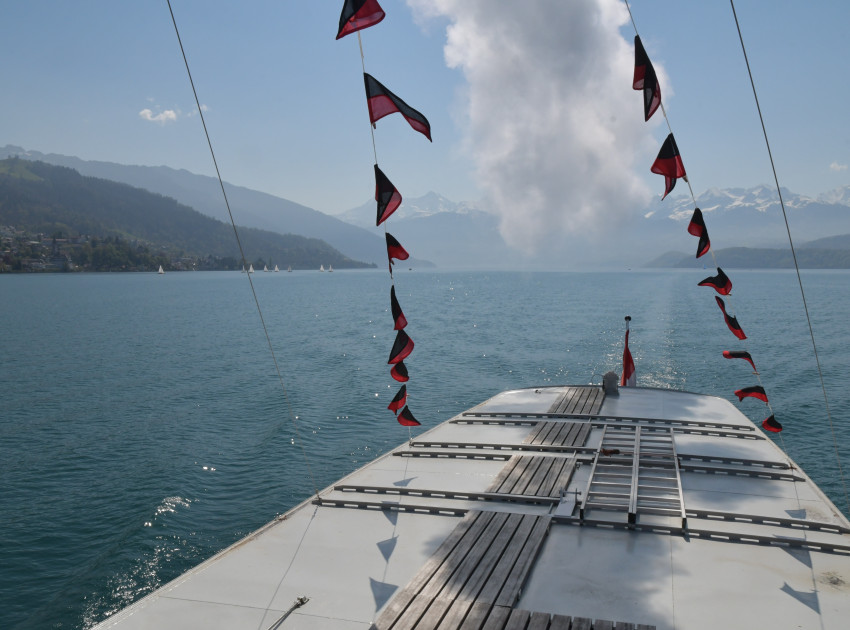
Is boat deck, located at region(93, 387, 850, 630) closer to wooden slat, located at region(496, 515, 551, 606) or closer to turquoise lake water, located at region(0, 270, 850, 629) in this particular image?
wooden slat, located at region(496, 515, 551, 606)

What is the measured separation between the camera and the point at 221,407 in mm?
37844

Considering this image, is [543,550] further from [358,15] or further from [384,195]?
[358,15]

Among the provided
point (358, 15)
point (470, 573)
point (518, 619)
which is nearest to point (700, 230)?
point (358, 15)

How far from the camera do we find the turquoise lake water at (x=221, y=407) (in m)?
19.2

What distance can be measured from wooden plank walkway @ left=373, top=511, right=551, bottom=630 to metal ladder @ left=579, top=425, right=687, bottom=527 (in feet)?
6.13

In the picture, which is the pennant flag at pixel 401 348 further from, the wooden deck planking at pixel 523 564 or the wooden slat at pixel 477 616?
the wooden slat at pixel 477 616

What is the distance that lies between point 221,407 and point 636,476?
94.6 ft

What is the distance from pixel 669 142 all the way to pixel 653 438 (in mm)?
10149

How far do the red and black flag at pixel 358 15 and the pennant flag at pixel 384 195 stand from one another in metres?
2.85

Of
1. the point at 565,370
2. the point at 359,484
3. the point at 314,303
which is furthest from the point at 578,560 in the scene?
the point at 314,303

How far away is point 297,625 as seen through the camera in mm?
9742

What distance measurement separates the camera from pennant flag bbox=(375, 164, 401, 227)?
13570 mm

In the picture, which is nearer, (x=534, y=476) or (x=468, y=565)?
(x=468, y=565)

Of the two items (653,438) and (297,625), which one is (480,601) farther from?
(653,438)
